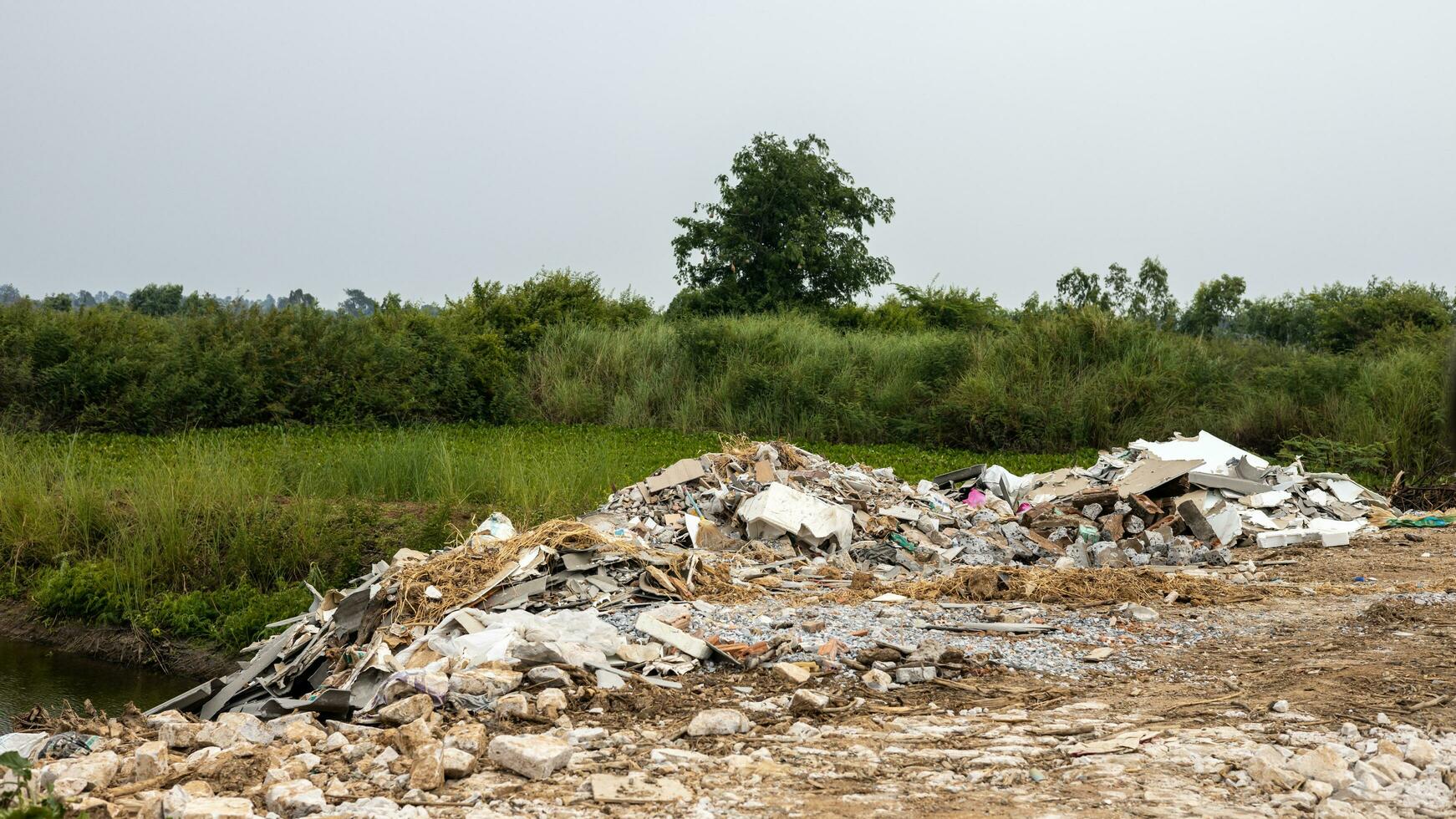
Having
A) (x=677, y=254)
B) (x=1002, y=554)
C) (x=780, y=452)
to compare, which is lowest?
(x=1002, y=554)

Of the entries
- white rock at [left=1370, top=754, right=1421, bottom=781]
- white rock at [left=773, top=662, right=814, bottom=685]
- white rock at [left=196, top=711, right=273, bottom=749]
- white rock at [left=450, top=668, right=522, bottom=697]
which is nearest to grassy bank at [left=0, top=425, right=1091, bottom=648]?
white rock at [left=196, top=711, right=273, bottom=749]

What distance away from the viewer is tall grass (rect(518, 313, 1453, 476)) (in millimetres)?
15203

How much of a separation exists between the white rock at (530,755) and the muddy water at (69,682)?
171 inches

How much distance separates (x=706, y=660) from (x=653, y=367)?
607 inches

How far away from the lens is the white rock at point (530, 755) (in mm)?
3555

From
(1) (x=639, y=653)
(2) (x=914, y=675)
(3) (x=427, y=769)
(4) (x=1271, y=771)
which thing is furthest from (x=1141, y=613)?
(3) (x=427, y=769)

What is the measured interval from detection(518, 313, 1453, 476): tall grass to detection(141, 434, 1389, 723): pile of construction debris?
4396 millimetres

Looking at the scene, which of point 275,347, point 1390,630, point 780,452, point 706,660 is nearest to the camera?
point 706,660

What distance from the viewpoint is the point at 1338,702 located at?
168 inches

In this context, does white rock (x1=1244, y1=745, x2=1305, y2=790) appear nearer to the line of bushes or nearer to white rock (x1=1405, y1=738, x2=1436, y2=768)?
white rock (x1=1405, y1=738, x2=1436, y2=768)

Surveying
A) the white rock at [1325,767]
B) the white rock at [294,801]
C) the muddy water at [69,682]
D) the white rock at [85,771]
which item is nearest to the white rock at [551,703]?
the white rock at [294,801]

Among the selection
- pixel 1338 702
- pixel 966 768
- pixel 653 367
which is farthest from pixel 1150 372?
pixel 966 768

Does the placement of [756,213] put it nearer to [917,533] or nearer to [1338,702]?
[917,533]

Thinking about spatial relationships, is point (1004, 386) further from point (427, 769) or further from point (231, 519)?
point (427, 769)
